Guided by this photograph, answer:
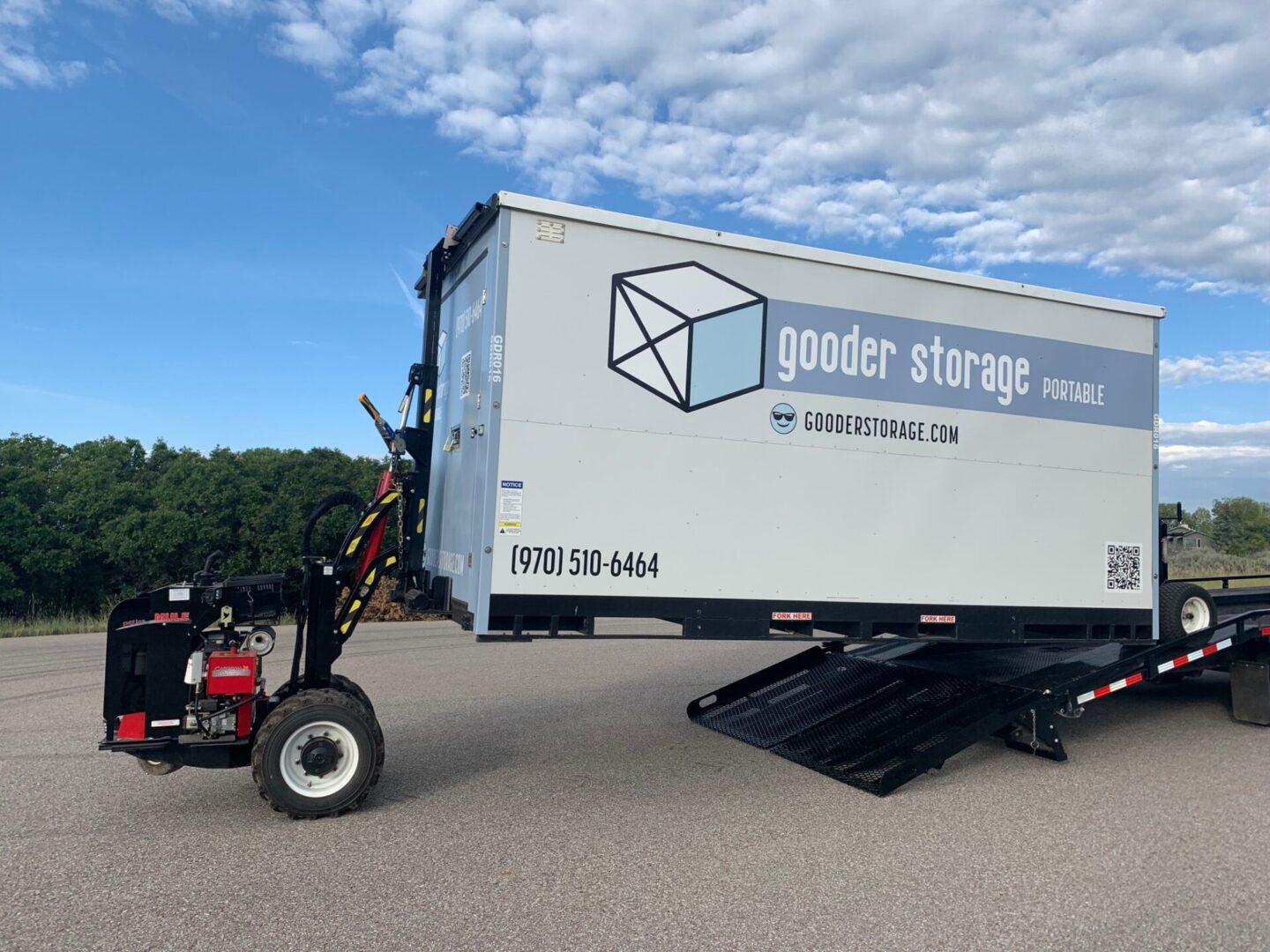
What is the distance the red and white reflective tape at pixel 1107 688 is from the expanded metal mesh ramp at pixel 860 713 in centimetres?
48

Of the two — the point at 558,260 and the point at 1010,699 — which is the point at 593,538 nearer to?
the point at 558,260

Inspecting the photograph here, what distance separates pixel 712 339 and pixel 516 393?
1.33 m

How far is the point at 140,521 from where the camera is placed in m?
21.0

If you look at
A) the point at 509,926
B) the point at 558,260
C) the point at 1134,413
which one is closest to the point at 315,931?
the point at 509,926

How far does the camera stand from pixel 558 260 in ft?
18.5

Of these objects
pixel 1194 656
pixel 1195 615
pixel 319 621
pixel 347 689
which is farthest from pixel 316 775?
pixel 1195 615

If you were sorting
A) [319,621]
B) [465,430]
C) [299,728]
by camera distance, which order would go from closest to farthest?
1. [299,728]
2. [319,621]
3. [465,430]

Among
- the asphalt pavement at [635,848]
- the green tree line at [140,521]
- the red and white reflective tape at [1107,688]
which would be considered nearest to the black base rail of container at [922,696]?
the red and white reflective tape at [1107,688]

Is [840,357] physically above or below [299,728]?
above

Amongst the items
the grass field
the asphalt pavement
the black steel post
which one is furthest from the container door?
the grass field

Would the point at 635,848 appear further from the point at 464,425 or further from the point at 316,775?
the point at 464,425

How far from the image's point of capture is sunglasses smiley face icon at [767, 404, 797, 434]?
20.0ft

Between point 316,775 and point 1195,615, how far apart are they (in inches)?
270

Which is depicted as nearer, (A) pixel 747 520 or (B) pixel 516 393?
(B) pixel 516 393
